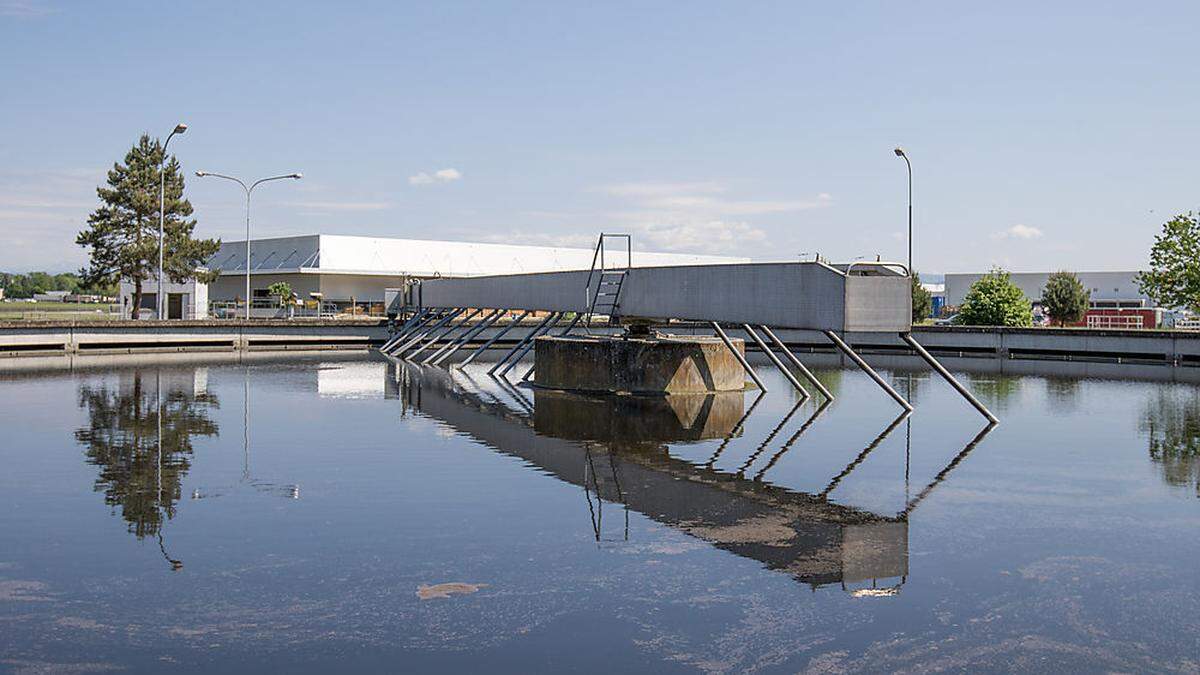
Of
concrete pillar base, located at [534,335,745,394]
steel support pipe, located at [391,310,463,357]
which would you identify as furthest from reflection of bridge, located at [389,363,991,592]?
steel support pipe, located at [391,310,463,357]

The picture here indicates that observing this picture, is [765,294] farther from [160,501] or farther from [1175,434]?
[160,501]

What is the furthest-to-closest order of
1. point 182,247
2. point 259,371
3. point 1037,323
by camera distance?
1. point 1037,323
2. point 182,247
3. point 259,371

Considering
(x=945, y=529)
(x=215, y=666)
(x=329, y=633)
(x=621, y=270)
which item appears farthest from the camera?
(x=621, y=270)

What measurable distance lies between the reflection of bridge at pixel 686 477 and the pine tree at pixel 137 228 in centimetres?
4303

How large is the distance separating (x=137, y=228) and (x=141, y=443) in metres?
51.4

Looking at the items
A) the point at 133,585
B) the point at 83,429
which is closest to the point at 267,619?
the point at 133,585

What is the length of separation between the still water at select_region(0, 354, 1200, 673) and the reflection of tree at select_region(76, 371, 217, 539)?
94 mm

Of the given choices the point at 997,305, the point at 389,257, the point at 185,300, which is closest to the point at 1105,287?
the point at 997,305

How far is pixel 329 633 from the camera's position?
27.5ft

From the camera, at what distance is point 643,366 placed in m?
28.5

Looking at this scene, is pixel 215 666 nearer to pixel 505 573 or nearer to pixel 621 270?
pixel 505 573

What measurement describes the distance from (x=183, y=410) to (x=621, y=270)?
12.6 m

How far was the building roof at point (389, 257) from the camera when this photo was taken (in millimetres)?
80875

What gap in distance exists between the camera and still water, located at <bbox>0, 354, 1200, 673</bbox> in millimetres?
8203
